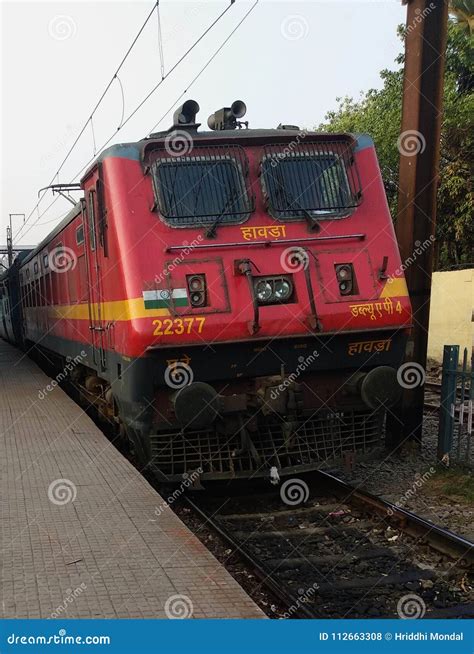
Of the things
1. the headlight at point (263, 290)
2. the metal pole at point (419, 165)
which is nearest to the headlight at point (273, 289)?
the headlight at point (263, 290)

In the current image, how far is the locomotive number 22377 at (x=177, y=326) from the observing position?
6324mm

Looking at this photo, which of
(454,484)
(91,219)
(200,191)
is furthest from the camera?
(91,219)

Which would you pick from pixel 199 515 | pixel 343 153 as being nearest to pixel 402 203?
pixel 343 153

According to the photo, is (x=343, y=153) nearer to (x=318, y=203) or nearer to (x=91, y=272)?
(x=318, y=203)

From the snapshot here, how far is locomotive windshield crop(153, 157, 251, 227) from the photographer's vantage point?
6.87 m

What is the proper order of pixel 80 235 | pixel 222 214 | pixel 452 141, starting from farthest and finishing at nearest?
1. pixel 452 141
2. pixel 80 235
3. pixel 222 214

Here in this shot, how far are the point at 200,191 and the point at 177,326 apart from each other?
1.48 m

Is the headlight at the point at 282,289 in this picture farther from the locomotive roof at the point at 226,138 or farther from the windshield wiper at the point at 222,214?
the locomotive roof at the point at 226,138

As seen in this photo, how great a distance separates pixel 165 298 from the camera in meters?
6.43

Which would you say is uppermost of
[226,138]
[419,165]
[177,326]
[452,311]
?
[226,138]

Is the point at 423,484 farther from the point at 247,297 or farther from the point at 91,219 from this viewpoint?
the point at 91,219

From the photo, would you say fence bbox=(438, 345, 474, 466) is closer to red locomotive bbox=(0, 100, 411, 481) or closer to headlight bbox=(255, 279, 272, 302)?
red locomotive bbox=(0, 100, 411, 481)

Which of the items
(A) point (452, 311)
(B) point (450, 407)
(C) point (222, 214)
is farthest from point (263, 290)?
(A) point (452, 311)

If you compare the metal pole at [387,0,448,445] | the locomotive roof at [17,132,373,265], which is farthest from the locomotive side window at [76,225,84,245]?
the metal pole at [387,0,448,445]
